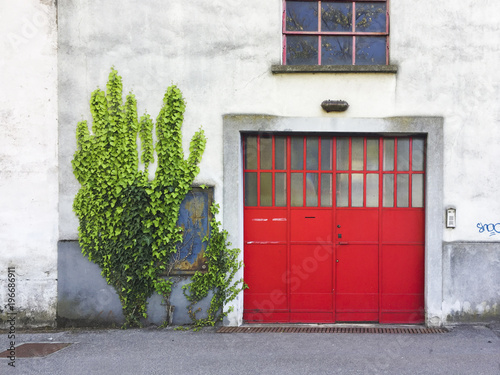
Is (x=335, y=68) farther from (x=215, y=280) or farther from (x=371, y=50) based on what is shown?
(x=215, y=280)

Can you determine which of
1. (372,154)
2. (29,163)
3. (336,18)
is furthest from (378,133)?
(29,163)

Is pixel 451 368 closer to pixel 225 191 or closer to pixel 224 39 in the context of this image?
pixel 225 191

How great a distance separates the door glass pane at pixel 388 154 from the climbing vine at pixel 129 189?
2.76 m

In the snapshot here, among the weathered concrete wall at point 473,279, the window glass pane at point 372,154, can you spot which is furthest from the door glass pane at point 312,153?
the weathered concrete wall at point 473,279

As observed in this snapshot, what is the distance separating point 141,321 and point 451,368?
4185 millimetres

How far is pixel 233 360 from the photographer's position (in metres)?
5.21

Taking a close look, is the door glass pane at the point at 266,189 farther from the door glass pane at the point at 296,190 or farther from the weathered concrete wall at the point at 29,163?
the weathered concrete wall at the point at 29,163

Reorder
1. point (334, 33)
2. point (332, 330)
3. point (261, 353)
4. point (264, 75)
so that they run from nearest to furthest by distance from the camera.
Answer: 1. point (261, 353)
2. point (332, 330)
3. point (264, 75)
4. point (334, 33)

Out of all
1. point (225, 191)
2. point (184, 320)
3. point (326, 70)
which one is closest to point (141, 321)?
point (184, 320)

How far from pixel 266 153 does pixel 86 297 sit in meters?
3.44

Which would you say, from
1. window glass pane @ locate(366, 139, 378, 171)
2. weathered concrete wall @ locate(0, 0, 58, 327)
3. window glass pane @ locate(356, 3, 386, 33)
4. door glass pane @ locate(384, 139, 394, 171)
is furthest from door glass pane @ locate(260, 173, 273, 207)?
weathered concrete wall @ locate(0, 0, 58, 327)

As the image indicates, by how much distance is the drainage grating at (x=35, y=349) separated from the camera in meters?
5.48

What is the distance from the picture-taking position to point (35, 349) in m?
5.69

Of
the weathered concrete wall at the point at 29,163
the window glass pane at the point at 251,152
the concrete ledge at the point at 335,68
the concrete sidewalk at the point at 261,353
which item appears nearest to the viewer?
the concrete sidewalk at the point at 261,353
